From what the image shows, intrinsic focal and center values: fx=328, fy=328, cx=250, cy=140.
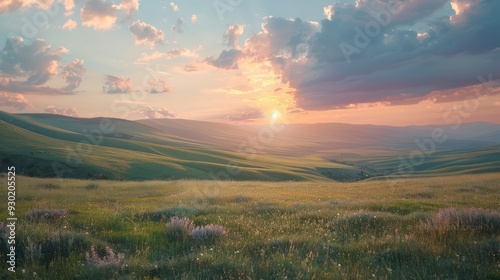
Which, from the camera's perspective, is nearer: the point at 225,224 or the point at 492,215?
the point at 492,215

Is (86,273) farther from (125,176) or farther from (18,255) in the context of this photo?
(125,176)

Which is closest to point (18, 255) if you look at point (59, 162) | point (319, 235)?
point (319, 235)

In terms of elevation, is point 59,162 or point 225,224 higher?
point 225,224

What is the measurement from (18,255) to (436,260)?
8.41 m

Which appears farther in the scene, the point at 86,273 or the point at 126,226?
the point at 126,226

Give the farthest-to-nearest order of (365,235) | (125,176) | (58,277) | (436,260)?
1. (125,176)
2. (365,235)
3. (436,260)
4. (58,277)

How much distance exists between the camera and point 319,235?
8.81m

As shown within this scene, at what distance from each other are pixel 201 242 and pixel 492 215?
7.91 m

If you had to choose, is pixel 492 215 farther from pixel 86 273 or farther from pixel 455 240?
pixel 86 273

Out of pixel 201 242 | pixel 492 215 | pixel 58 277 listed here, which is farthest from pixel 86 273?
pixel 492 215

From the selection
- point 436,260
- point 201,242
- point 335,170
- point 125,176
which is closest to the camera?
point 436,260

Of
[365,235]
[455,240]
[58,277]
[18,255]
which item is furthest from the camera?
[365,235]

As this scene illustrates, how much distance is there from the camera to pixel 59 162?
217 ft

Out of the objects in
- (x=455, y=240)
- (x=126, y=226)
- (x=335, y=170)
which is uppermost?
(x=455, y=240)
